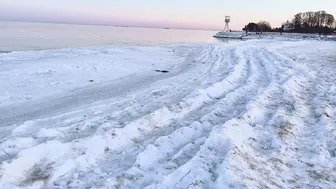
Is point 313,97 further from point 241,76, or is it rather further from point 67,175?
point 67,175

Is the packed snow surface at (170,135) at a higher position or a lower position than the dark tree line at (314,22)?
lower

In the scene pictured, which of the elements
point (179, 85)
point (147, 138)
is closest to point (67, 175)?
point (147, 138)

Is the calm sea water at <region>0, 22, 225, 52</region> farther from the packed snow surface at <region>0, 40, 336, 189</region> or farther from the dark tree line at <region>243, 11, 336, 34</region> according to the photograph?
the dark tree line at <region>243, 11, 336, 34</region>

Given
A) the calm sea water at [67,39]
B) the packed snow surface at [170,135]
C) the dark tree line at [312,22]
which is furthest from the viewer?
the dark tree line at [312,22]

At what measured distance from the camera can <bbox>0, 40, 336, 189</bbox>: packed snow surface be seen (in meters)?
4.14

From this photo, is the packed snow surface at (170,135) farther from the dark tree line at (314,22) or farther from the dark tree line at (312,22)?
A: the dark tree line at (314,22)

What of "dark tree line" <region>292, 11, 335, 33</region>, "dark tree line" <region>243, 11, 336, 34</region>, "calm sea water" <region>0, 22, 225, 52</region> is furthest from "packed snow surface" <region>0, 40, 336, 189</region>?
"dark tree line" <region>292, 11, 335, 33</region>

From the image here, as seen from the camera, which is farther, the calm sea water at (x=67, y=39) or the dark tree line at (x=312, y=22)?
the dark tree line at (x=312, y=22)

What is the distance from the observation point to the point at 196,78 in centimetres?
1131

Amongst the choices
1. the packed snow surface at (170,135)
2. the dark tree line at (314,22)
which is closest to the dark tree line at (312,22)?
the dark tree line at (314,22)

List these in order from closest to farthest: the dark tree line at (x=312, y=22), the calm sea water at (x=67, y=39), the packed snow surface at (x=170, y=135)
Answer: the packed snow surface at (x=170, y=135)
the calm sea water at (x=67, y=39)
the dark tree line at (x=312, y=22)

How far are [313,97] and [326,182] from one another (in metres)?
4.85

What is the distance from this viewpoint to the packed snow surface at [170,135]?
163 inches

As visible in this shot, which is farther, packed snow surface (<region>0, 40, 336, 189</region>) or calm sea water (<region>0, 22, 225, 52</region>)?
calm sea water (<region>0, 22, 225, 52</region>)
